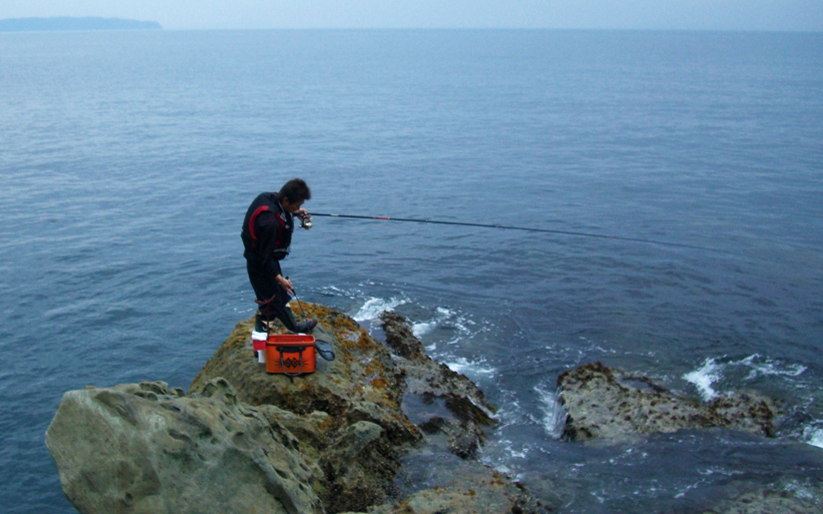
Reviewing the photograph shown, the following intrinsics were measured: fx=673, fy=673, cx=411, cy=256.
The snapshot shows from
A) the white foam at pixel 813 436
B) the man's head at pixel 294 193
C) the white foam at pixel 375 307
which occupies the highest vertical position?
the man's head at pixel 294 193

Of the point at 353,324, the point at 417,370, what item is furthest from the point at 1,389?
the point at 417,370

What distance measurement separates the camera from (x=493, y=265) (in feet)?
62.1

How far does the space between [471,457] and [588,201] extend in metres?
18.5

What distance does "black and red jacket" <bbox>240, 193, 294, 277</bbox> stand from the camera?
284 inches

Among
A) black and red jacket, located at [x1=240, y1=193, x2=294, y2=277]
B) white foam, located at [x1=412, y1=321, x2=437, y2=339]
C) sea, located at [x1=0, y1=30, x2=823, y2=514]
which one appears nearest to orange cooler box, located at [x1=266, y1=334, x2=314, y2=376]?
black and red jacket, located at [x1=240, y1=193, x2=294, y2=277]

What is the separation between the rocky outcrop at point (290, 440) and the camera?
4.89 m

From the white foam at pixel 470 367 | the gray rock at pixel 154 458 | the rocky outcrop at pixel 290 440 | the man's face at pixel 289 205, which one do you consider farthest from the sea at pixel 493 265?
the man's face at pixel 289 205

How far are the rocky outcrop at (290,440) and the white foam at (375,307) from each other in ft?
12.6

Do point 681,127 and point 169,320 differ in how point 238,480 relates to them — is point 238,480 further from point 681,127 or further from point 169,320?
point 681,127

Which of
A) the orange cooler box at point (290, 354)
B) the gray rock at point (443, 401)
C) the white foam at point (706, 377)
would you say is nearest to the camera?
the orange cooler box at point (290, 354)

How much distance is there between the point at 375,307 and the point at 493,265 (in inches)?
185

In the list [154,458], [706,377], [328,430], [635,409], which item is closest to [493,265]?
[706,377]

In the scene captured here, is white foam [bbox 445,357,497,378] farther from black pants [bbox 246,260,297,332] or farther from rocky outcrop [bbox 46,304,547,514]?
black pants [bbox 246,260,297,332]

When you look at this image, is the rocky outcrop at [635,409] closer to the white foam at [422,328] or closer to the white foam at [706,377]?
the white foam at [706,377]
